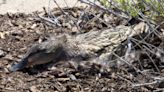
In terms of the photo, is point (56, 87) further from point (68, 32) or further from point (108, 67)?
point (68, 32)

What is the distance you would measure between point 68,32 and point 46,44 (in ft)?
2.39

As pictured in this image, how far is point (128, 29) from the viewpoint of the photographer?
16.0 feet

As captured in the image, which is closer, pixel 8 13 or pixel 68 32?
pixel 68 32

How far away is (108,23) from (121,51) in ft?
2.87

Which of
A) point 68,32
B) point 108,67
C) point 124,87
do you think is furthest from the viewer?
point 68,32

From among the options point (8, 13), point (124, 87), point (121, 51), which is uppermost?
point (8, 13)

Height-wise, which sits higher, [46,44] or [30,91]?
[46,44]

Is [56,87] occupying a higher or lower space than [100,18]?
lower

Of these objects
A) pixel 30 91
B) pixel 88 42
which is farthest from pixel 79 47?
pixel 30 91

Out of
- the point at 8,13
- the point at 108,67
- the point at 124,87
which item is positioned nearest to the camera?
the point at 124,87

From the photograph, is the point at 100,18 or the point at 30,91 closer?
the point at 30,91

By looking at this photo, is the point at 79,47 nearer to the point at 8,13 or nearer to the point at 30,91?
the point at 30,91

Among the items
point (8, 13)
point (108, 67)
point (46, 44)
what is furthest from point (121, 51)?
point (8, 13)

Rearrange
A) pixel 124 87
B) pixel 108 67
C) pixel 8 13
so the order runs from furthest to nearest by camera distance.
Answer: pixel 8 13
pixel 108 67
pixel 124 87
